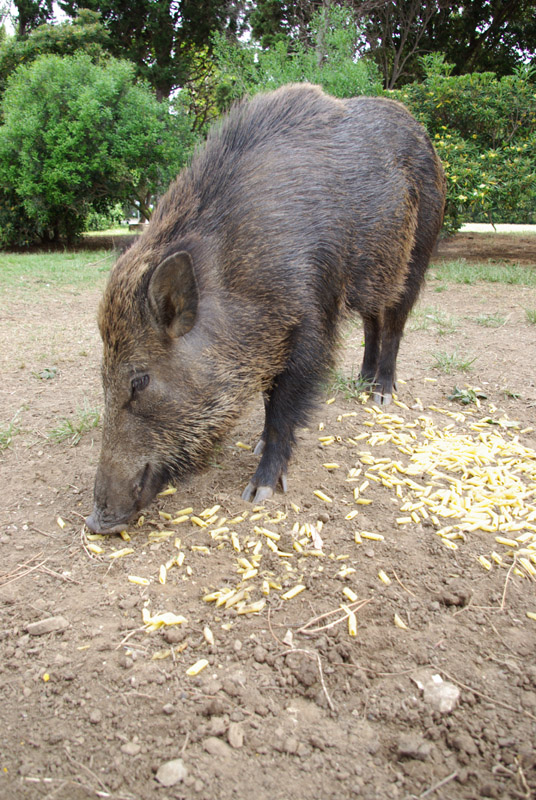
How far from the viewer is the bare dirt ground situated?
5.19ft

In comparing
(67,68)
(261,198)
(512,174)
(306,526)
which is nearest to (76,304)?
(261,198)

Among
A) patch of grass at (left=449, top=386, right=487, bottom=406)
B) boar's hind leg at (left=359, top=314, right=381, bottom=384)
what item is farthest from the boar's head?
patch of grass at (left=449, top=386, right=487, bottom=406)

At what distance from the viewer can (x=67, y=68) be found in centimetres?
1232

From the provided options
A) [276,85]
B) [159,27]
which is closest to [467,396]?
[276,85]

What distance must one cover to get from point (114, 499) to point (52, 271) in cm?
863

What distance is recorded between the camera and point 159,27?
18438 millimetres

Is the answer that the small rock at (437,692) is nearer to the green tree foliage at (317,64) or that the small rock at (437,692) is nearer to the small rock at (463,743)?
the small rock at (463,743)

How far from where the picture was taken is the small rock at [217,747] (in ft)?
5.26

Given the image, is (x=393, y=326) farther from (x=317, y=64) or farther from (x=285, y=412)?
(x=317, y=64)

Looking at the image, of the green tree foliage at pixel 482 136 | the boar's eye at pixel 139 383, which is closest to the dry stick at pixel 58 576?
the boar's eye at pixel 139 383

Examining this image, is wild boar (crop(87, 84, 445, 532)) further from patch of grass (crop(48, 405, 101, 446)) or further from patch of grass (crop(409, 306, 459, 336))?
patch of grass (crop(409, 306, 459, 336))

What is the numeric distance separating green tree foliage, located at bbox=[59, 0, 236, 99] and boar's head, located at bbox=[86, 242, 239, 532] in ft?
61.0

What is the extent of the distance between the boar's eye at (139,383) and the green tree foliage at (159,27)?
18766 mm

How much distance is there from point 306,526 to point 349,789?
128 centimetres
